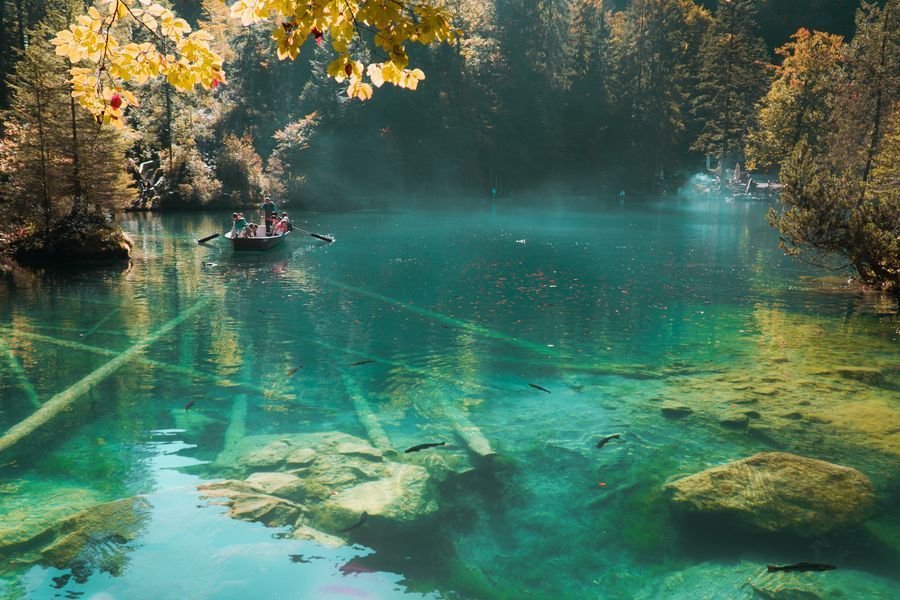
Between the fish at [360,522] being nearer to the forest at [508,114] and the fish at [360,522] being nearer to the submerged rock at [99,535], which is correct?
the submerged rock at [99,535]

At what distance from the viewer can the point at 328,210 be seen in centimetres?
7294

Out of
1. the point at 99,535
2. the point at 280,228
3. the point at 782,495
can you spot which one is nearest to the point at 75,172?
the point at 280,228

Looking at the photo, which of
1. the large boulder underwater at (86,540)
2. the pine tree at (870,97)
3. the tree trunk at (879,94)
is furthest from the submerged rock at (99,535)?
the tree trunk at (879,94)

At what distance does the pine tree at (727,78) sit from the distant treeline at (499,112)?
230 mm

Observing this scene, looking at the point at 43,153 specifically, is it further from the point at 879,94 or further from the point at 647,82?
the point at 647,82

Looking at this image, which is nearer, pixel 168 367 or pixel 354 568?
pixel 354 568

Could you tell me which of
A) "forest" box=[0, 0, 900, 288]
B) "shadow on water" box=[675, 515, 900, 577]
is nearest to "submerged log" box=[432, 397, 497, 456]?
"shadow on water" box=[675, 515, 900, 577]

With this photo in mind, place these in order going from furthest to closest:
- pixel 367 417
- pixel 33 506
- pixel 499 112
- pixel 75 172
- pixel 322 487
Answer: pixel 499 112, pixel 75 172, pixel 367 417, pixel 322 487, pixel 33 506

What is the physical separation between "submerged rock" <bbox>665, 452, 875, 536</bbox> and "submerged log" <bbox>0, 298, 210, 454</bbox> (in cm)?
1032

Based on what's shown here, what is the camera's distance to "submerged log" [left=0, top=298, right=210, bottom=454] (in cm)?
1088

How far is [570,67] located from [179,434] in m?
87.3

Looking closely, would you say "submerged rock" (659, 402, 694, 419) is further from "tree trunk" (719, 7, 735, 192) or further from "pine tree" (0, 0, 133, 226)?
"tree trunk" (719, 7, 735, 192)

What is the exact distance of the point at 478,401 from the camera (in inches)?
507

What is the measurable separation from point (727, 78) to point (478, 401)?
283 feet
